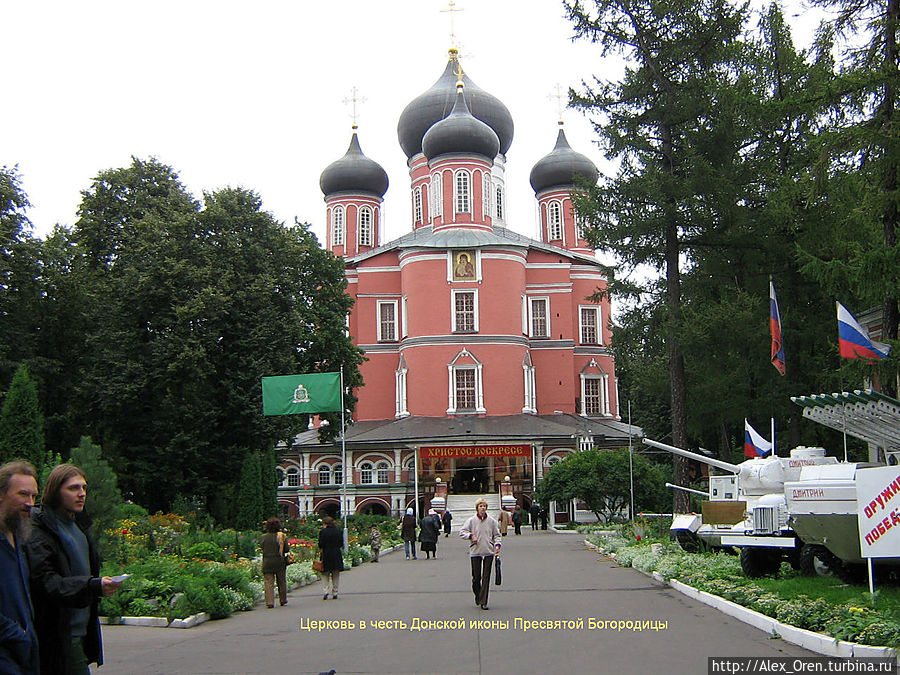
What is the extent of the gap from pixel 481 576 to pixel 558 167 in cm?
4395

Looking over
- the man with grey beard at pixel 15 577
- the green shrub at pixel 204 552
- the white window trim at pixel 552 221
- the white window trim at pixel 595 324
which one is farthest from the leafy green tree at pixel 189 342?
the white window trim at pixel 552 221

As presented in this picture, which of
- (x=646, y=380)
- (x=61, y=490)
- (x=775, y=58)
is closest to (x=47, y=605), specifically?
(x=61, y=490)

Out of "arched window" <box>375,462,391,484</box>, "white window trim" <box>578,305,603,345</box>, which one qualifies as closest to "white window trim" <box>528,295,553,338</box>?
"white window trim" <box>578,305,603,345</box>

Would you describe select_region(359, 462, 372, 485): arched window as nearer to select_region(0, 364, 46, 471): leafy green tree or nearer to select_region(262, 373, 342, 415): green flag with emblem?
select_region(262, 373, 342, 415): green flag with emblem

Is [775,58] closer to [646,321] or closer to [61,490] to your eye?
[646,321]

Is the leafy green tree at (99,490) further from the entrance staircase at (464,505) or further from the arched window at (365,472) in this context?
the arched window at (365,472)

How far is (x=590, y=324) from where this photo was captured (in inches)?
2013

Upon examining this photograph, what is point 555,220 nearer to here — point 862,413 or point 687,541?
point 687,541

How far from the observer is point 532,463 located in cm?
4206

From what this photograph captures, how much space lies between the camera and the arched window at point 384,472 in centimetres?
4350

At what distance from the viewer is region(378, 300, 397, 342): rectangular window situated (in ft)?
161

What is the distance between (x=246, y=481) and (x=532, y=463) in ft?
57.3

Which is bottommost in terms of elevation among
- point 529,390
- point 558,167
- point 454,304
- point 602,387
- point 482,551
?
point 482,551

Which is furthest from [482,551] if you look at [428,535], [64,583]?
[428,535]
